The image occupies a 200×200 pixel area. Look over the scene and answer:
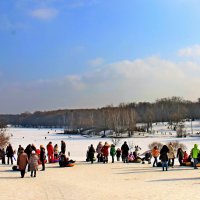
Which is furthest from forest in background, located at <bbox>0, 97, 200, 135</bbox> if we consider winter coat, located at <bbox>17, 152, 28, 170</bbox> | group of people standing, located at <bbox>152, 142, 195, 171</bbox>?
winter coat, located at <bbox>17, 152, 28, 170</bbox>

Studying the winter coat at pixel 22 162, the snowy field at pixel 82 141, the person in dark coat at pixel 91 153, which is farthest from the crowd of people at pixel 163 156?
the winter coat at pixel 22 162

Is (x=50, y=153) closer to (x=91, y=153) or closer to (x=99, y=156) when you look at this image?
(x=91, y=153)

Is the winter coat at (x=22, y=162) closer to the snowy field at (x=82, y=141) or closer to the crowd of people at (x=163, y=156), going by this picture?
the crowd of people at (x=163, y=156)

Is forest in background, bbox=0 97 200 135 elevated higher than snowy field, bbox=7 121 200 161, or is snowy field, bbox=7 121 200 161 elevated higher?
forest in background, bbox=0 97 200 135

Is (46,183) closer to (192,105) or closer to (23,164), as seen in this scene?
(23,164)

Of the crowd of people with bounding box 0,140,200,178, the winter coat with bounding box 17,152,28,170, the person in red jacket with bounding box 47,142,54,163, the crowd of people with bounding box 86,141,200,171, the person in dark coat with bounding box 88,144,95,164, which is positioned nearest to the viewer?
the winter coat with bounding box 17,152,28,170

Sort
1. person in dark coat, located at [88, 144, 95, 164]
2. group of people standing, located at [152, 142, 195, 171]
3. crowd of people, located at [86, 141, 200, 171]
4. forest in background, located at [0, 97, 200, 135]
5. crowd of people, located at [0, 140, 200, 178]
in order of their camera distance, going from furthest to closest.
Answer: forest in background, located at [0, 97, 200, 135]
person in dark coat, located at [88, 144, 95, 164]
crowd of people, located at [86, 141, 200, 171]
group of people standing, located at [152, 142, 195, 171]
crowd of people, located at [0, 140, 200, 178]

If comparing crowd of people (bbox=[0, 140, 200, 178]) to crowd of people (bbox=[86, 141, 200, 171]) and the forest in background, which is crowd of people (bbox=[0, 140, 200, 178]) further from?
the forest in background

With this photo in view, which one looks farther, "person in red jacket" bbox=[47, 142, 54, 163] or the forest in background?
the forest in background

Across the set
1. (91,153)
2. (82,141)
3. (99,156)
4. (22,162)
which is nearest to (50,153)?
(91,153)

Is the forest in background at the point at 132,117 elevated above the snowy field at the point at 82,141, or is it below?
above

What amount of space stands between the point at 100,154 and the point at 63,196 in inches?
523

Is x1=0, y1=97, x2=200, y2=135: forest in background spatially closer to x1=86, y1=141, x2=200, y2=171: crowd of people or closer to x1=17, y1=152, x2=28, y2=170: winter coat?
x1=86, y1=141, x2=200, y2=171: crowd of people

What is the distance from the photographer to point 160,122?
160 m
